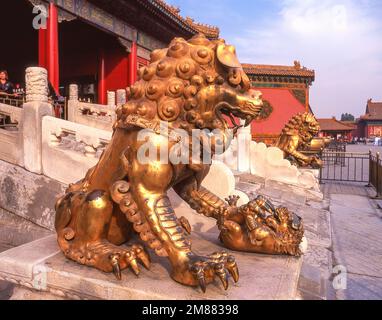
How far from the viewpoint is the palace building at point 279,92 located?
61.4ft

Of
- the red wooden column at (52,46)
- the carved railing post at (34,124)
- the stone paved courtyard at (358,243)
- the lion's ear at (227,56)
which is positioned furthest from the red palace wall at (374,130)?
the lion's ear at (227,56)

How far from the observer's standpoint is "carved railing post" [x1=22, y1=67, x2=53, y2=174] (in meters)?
3.86

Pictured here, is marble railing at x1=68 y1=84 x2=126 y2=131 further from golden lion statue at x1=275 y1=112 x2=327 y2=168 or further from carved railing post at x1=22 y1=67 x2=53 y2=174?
golden lion statue at x1=275 y1=112 x2=327 y2=168

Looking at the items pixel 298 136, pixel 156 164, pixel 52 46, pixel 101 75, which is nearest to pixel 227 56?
pixel 156 164

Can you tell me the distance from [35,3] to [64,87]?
21.3 feet

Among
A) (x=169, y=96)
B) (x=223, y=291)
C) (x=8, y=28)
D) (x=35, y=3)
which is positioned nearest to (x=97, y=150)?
(x=169, y=96)

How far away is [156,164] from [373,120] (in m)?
60.7

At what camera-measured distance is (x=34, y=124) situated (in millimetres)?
3904

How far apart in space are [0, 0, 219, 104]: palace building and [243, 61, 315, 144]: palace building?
6033 mm

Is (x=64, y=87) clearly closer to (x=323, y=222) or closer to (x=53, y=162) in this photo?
(x=53, y=162)

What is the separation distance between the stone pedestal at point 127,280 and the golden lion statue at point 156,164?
5cm

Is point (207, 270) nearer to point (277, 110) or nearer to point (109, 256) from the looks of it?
point (109, 256)

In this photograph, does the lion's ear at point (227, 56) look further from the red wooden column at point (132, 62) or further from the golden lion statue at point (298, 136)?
the red wooden column at point (132, 62)

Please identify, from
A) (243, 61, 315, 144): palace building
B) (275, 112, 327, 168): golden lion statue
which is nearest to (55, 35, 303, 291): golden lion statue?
(275, 112, 327, 168): golden lion statue
